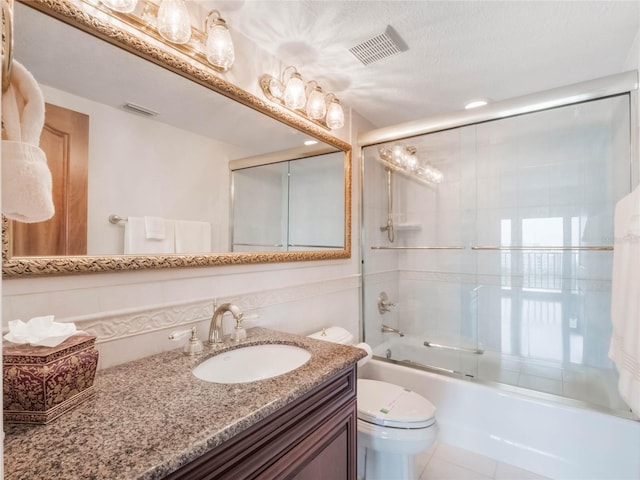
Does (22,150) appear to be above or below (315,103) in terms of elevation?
below

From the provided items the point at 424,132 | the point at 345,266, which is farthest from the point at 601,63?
the point at 345,266

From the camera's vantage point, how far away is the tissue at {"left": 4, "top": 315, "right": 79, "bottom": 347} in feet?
2.37

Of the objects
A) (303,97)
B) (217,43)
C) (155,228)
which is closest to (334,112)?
(303,97)

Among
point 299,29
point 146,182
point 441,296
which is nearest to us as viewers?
point 146,182

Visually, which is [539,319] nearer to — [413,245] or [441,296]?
[441,296]

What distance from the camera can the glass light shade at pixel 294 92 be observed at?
1652mm

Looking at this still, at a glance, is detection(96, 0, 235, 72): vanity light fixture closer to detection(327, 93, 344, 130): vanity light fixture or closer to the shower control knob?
detection(327, 93, 344, 130): vanity light fixture

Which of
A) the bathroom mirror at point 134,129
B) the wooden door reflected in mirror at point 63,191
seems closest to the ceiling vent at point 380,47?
the bathroom mirror at point 134,129

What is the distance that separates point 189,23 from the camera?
3.82 feet

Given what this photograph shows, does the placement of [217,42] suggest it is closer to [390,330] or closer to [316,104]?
[316,104]

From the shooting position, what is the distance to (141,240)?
110 centimetres

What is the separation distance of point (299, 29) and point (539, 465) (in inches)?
101

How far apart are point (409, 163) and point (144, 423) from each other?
2.49 meters

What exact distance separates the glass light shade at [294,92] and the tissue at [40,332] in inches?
54.3
